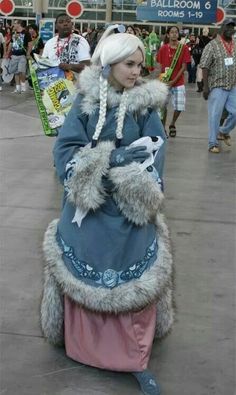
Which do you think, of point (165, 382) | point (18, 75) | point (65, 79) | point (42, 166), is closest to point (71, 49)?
point (65, 79)

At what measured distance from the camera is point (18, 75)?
14.3 m

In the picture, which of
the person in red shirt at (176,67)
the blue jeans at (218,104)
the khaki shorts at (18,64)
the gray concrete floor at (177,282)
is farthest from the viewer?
the khaki shorts at (18,64)

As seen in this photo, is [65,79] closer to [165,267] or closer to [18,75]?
[165,267]

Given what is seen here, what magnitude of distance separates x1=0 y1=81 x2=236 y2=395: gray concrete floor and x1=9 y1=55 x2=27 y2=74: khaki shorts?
21.7ft

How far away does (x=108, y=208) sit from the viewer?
8.72 feet

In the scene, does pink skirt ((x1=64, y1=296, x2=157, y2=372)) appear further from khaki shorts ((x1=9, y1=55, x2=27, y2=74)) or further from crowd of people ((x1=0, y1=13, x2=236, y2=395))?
khaki shorts ((x1=9, y1=55, x2=27, y2=74))

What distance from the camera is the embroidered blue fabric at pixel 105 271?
2684mm

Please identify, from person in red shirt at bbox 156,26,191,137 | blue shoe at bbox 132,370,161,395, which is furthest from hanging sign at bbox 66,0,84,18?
blue shoe at bbox 132,370,161,395

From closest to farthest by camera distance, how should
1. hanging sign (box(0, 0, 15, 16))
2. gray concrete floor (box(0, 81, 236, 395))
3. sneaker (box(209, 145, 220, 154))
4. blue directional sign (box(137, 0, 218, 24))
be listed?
gray concrete floor (box(0, 81, 236, 395)) → sneaker (box(209, 145, 220, 154)) → hanging sign (box(0, 0, 15, 16)) → blue directional sign (box(137, 0, 218, 24))

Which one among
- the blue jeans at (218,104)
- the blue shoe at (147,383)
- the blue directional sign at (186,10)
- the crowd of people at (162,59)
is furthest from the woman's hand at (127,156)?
the blue directional sign at (186,10)

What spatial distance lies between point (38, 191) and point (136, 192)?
11.0 feet

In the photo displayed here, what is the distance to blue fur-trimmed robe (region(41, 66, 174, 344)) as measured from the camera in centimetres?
260

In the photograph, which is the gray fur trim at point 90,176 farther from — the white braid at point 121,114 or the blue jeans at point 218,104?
the blue jeans at point 218,104

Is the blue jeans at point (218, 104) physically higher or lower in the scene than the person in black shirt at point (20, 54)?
higher
